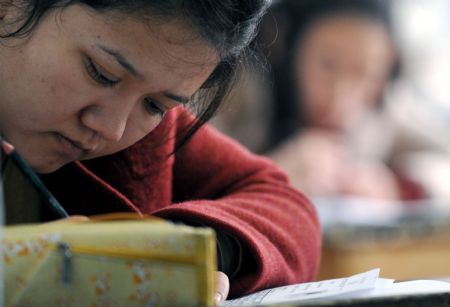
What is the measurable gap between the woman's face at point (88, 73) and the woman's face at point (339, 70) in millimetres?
1868

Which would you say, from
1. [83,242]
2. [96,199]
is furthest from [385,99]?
[83,242]

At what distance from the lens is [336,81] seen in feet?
8.89

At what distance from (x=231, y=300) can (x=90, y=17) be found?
0.27 meters

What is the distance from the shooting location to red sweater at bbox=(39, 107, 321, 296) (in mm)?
871

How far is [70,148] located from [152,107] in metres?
0.09

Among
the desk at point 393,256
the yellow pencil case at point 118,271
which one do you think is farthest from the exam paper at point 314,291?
the desk at point 393,256

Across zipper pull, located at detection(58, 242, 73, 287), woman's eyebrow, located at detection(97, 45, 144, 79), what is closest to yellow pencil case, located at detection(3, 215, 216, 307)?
zipper pull, located at detection(58, 242, 73, 287)

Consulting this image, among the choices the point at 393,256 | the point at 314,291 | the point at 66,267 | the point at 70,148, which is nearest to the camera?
the point at 66,267

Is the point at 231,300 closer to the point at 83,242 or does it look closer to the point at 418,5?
the point at 83,242

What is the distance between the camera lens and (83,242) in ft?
1.88

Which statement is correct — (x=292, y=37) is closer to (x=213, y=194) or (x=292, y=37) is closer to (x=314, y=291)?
(x=213, y=194)

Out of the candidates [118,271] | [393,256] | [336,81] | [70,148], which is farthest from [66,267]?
[336,81]

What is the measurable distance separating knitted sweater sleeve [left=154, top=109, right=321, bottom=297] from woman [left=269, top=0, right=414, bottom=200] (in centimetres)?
140

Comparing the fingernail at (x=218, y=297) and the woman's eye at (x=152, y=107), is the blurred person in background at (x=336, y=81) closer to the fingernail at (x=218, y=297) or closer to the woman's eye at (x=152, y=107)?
the woman's eye at (x=152, y=107)
